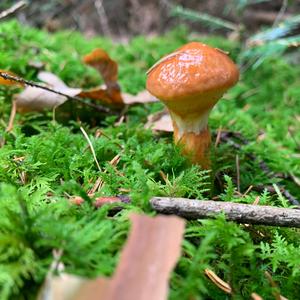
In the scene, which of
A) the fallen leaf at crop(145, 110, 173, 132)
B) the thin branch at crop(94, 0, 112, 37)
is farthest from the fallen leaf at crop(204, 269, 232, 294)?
the thin branch at crop(94, 0, 112, 37)

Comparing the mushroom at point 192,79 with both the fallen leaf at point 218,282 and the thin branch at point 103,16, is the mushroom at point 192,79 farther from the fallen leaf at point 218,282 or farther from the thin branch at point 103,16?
the thin branch at point 103,16

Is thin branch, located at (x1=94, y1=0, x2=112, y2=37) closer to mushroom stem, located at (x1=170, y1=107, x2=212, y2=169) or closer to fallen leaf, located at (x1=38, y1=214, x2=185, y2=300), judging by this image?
mushroom stem, located at (x1=170, y1=107, x2=212, y2=169)

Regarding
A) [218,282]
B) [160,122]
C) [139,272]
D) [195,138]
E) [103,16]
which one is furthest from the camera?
[103,16]

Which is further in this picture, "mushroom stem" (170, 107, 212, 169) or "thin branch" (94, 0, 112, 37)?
"thin branch" (94, 0, 112, 37)

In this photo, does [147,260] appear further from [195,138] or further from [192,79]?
[195,138]

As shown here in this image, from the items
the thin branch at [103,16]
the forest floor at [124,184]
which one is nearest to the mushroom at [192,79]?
the forest floor at [124,184]

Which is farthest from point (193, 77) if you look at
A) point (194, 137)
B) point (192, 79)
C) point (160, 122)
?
point (160, 122)
